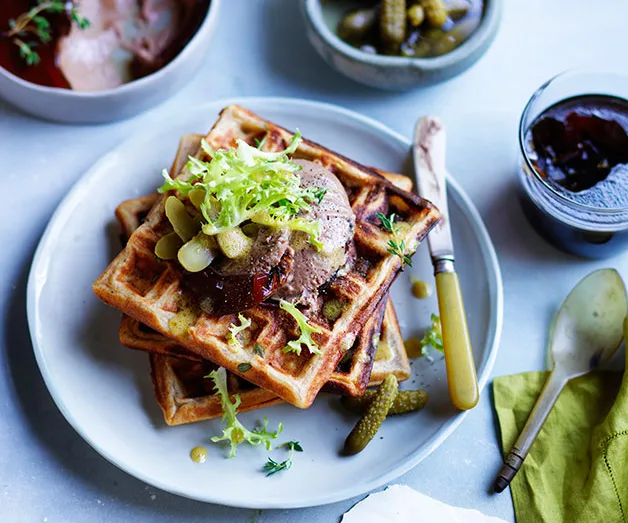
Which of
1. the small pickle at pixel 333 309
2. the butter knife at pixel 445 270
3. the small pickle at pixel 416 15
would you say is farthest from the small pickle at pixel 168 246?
the small pickle at pixel 416 15

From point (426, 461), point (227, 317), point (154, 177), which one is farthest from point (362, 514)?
point (154, 177)

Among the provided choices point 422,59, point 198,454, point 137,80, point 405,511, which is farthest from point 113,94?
point 405,511

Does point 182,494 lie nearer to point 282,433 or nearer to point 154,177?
point 282,433

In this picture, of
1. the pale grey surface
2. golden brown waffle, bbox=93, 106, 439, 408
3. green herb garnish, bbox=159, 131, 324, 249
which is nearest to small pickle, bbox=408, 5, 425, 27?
the pale grey surface

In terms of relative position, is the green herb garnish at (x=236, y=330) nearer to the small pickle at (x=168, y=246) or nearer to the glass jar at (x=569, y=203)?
the small pickle at (x=168, y=246)

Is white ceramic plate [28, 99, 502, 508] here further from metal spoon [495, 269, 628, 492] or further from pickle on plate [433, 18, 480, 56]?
pickle on plate [433, 18, 480, 56]

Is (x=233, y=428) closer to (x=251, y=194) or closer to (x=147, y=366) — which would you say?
(x=147, y=366)
